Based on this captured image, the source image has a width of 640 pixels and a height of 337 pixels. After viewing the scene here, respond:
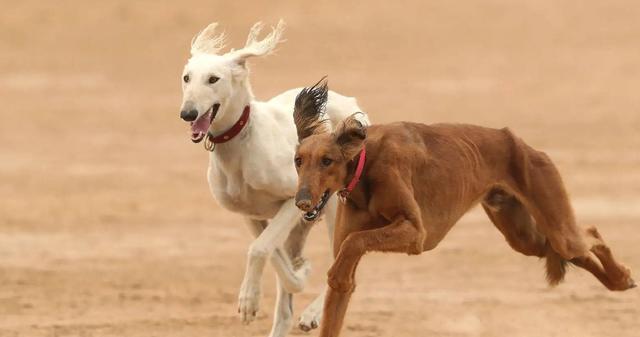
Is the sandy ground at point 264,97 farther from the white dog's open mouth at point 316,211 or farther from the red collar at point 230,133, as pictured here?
the white dog's open mouth at point 316,211

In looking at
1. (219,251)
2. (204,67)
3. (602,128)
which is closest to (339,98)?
(204,67)

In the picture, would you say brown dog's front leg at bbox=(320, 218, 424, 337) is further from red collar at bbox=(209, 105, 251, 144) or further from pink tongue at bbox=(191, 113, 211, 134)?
red collar at bbox=(209, 105, 251, 144)

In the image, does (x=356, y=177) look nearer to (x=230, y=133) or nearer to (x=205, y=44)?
(x=230, y=133)

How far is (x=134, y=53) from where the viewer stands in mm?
24797

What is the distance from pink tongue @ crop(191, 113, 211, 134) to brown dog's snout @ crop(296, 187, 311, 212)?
1451 mm

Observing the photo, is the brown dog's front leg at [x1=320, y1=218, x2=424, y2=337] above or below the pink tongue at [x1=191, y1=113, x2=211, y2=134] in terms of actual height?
below

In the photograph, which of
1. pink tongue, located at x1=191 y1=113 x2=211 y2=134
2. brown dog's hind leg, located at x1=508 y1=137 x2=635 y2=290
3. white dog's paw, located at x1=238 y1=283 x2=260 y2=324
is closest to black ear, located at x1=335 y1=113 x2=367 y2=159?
pink tongue, located at x1=191 y1=113 x2=211 y2=134

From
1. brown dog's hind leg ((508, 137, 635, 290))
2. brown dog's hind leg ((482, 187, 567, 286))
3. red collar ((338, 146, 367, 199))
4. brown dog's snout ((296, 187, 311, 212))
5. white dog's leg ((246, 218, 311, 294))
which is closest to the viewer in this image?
brown dog's snout ((296, 187, 311, 212))

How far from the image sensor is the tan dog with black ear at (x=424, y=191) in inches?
265

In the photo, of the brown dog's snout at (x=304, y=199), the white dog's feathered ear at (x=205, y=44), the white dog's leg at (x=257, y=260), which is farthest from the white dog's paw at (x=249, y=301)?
the brown dog's snout at (x=304, y=199)

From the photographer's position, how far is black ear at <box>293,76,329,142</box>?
7105mm

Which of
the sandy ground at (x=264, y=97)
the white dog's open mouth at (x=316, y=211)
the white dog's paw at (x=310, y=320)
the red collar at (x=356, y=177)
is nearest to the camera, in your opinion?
the white dog's open mouth at (x=316, y=211)

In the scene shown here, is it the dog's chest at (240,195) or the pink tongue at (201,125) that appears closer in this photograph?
the pink tongue at (201,125)

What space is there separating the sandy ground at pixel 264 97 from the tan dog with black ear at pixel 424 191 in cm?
125
